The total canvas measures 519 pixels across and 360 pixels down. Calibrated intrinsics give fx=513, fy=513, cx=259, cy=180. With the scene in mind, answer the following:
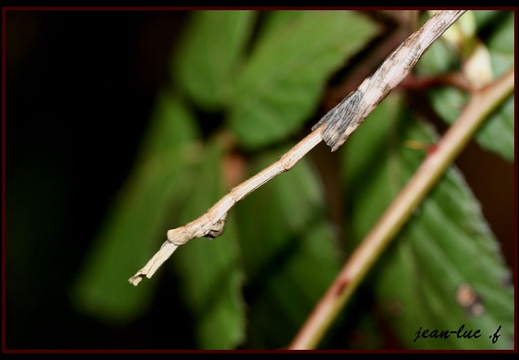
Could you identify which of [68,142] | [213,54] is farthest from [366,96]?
[68,142]

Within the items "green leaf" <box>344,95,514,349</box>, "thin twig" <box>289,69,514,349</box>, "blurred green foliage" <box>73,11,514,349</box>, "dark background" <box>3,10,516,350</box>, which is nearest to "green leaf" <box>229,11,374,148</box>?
"blurred green foliage" <box>73,11,514,349</box>

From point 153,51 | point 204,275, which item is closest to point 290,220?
point 204,275

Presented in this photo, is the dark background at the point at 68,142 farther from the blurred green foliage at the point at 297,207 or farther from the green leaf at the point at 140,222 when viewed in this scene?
the blurred green foliage at the point at 297,207

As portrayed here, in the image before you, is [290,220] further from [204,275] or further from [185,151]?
[185,151]
